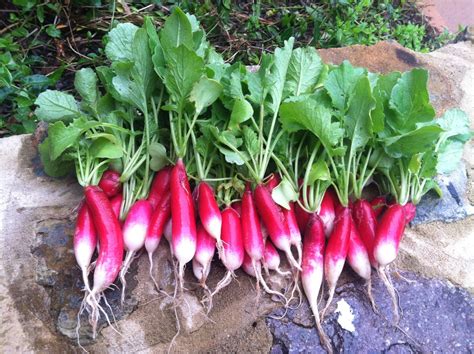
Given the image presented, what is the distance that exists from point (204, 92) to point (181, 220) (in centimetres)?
42

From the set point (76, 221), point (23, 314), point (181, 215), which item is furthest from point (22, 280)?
point (181, 215)

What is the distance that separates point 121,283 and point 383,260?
0.81m

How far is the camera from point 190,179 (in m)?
1.69

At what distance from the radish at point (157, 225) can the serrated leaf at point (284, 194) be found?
345 millimetres

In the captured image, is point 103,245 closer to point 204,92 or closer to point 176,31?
point 204,92

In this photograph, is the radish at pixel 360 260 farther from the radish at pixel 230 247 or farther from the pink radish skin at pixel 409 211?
the radish at pixel 230 247

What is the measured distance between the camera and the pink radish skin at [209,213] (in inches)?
57.7

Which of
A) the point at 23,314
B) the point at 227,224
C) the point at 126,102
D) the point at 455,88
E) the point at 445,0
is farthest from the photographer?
the point at 445,0

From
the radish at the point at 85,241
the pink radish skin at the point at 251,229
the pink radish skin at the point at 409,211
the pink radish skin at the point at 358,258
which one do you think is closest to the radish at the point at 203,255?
the pink radish skin at the point at 251,229

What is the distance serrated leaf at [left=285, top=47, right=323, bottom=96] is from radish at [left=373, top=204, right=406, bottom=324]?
0.53 metres

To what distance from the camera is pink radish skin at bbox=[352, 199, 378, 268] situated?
155 cm

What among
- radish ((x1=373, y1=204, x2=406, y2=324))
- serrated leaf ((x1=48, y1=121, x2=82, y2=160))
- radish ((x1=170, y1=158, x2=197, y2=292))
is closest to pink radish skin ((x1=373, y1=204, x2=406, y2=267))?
radish ((x1=373, y1=204, x2=406, y2=324))

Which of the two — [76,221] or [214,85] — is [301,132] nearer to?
[214,85]

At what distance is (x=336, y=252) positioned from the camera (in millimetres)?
1487
